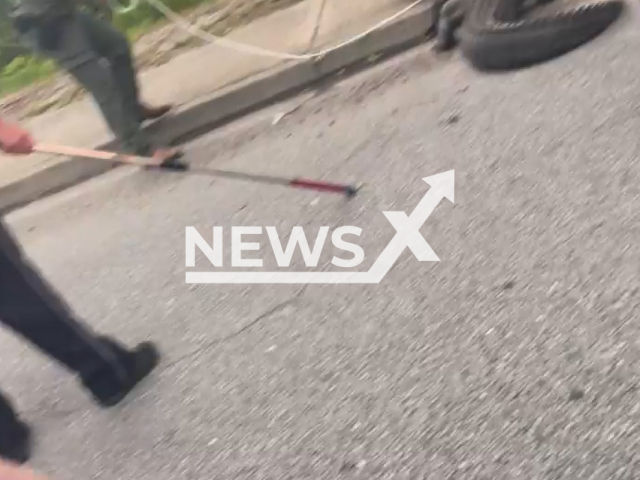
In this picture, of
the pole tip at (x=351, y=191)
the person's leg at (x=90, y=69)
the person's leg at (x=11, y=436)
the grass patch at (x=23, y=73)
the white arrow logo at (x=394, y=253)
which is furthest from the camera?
the grass patch at (x=23, y=73)

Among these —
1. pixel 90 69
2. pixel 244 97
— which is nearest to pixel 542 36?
pixel 244 97

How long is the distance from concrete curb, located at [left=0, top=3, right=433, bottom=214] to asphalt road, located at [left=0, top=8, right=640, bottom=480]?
339mm

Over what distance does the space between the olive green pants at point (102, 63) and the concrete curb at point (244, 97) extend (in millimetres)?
156

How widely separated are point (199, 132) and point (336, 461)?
1.84 m

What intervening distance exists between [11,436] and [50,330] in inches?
13.5

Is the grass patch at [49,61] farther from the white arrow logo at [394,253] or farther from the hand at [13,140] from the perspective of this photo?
the hand at [13,140]

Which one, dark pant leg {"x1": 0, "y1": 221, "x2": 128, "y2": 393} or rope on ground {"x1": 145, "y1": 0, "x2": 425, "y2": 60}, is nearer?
dark pant leg {"x1": 0, "y1": 221, "x2": 128, "y2": 393}

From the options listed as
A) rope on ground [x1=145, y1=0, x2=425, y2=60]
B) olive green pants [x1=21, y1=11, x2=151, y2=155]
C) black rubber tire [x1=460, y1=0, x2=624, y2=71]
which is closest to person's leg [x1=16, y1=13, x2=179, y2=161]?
olive green pants [x1=21, y1=11, x2=151, y2=155]

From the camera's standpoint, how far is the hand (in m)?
2.05

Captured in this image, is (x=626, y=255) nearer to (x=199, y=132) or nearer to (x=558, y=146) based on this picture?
(x=558, y=146)

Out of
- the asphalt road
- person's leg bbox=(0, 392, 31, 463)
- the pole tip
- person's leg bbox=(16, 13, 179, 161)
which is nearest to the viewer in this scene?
the asphalt road

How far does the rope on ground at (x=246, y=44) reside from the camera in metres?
3.31

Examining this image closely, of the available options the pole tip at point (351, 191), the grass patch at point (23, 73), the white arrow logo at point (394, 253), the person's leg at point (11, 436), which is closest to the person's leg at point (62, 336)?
the person's leg at point (11, 436)

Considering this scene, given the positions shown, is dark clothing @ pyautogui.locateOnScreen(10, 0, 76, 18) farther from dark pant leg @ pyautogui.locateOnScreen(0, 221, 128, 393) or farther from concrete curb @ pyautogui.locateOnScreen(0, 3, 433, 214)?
dark pant leg @ pyautogui.locateOnScreen(0, 221, 128, 393)
